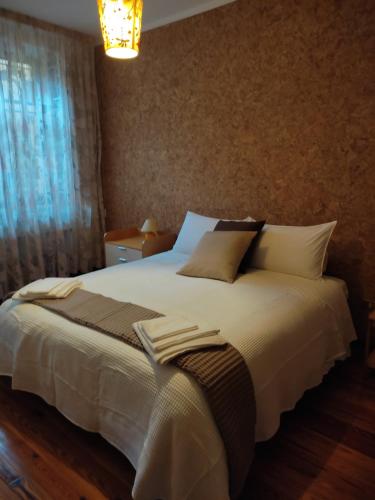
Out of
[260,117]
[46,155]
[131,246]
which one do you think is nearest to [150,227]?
[131,246]

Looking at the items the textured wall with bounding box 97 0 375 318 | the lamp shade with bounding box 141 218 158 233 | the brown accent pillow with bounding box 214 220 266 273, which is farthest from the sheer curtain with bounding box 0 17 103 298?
the brown accent pillow with bounding box 214 220 266 273

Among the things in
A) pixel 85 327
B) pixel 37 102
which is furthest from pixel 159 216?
pixel 85 327

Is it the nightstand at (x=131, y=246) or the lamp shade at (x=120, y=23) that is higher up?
the lamp shade at (x=120, y=23)

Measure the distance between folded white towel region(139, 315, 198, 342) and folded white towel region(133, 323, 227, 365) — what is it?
0.03m

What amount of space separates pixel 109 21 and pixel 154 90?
1932mm

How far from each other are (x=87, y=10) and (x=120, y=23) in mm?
1951

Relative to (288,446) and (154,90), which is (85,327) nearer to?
(288,446)

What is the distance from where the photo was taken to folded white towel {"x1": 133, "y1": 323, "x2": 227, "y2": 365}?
1.36 m

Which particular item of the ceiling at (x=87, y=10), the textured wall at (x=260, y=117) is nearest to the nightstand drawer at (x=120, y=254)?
the textured wall at (x=260, y=117)

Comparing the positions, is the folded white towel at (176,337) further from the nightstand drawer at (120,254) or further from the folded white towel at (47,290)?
the nightstand drawer at (120,254)

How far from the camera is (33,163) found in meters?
3.36

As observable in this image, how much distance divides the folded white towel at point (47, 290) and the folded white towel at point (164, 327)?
684 millimetres

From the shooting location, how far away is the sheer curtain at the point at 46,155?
10.4ft

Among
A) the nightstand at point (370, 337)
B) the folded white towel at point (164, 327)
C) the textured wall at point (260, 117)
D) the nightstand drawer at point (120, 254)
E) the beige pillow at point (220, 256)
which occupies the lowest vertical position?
the nightstand at point (370, 337)
